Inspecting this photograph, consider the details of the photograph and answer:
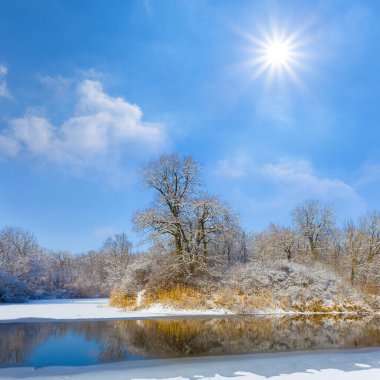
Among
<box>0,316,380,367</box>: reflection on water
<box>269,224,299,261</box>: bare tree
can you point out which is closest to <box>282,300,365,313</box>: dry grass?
<box>0,316,380,367</box>: reflection on water

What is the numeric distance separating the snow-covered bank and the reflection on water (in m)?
0.77

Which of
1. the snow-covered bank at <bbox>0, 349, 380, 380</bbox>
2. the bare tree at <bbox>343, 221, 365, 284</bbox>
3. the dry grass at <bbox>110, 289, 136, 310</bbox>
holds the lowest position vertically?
the snow-covered bank at <bbox>0, 349, 380, 380</bbox>

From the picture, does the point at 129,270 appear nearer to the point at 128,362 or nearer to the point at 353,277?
the point at 128,362

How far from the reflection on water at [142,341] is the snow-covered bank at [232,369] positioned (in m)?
0.77

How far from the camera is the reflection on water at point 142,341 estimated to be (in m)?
8.71

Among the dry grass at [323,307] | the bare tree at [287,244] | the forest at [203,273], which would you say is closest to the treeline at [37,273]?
the forest at [203,273]

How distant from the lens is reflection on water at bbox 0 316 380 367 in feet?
28.6

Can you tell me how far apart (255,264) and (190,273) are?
5834 mm

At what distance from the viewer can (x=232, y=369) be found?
738 centimetres

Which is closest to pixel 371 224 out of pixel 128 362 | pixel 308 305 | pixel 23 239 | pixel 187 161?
pixel 308 305

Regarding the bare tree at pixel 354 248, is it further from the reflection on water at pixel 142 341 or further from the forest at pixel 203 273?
the reflection on water at pixel 142 341

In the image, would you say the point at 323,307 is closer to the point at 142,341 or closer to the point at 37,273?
the point at 142,341

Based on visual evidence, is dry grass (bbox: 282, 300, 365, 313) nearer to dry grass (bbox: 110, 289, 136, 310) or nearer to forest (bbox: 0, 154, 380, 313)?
forest (bbox: 0, 154, 380, 313)

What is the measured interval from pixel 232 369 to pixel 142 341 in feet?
14.9
